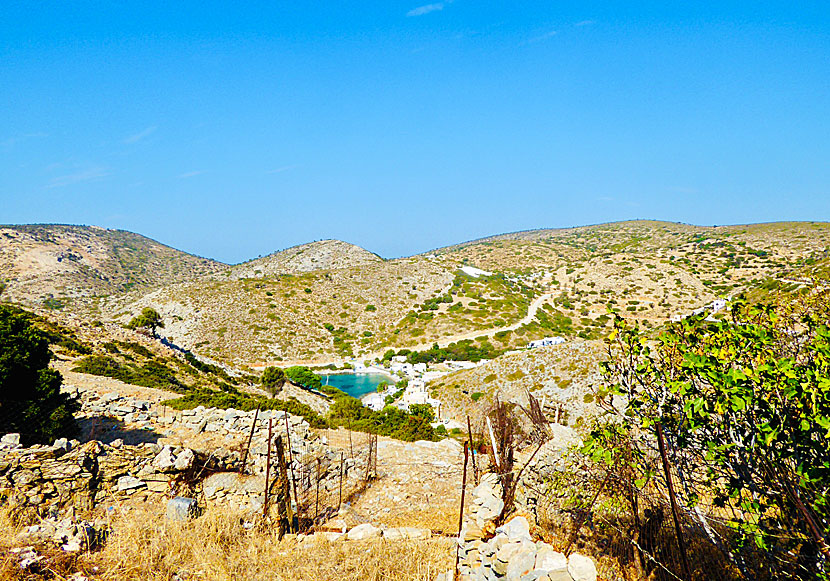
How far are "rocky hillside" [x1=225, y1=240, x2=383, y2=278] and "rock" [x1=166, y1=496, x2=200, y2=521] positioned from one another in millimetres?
99418

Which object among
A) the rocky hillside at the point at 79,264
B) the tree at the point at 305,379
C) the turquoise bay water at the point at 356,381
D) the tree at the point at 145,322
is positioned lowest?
the turquoise bay water at the point at 356,381

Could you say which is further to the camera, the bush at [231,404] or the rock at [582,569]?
the bush at [231,404]

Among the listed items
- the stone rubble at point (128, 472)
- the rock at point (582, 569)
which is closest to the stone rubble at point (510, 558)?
the rock at point (582, 569)

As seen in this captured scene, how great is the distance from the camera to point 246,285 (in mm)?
75562

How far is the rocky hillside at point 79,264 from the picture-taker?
79.8 m

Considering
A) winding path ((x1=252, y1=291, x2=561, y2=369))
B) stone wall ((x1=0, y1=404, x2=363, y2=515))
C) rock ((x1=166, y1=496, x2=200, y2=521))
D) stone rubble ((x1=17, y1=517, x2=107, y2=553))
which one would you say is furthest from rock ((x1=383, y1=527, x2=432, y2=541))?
winding path ((x1=252, y1=291, x2=561, y2=369))

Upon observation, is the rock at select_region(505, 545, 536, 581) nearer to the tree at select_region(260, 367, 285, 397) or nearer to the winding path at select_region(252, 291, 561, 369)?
the tree at select_region(260, 367, 285, 397)

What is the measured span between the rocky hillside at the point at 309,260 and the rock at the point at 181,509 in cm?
9942

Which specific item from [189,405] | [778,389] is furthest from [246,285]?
[778,389]

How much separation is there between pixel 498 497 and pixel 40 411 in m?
11.6

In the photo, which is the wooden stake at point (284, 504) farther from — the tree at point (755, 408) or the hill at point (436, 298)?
the hill at point (436, 298)

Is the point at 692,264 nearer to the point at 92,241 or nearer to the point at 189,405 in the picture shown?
the point at 189,405

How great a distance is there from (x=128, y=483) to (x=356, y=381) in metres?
40.3

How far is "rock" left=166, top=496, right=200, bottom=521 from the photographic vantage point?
7659 millimetres
